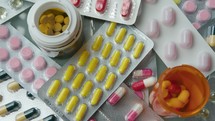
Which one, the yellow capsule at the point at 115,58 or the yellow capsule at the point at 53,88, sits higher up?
the yellow capsule at the point at 53,88

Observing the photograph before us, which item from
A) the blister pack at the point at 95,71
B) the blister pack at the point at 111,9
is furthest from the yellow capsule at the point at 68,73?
the blister pack at the point at 111,9

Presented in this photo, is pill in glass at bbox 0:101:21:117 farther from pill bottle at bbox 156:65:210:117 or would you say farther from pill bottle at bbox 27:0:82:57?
pill bottle at bbox 156:65:210:117

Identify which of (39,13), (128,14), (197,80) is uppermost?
(39,13)

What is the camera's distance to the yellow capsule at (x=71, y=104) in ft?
2.41

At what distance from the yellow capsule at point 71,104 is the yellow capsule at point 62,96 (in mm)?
11

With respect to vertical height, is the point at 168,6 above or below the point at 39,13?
below

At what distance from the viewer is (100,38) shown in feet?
2.48

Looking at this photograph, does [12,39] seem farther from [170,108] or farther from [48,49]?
[170,108]

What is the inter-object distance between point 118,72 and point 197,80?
0.46 ft

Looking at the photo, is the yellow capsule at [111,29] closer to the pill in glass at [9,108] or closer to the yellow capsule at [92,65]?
the yellow capsule at [92,65]

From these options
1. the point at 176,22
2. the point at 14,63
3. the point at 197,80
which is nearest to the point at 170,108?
the point at 197,80

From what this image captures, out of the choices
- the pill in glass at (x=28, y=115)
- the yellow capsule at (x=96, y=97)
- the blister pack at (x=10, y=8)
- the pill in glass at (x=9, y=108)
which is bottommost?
the yellow capsule at (x=96, y=97)

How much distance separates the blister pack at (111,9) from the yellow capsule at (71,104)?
15 cm

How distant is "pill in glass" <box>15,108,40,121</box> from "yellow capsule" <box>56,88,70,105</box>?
0.05m
